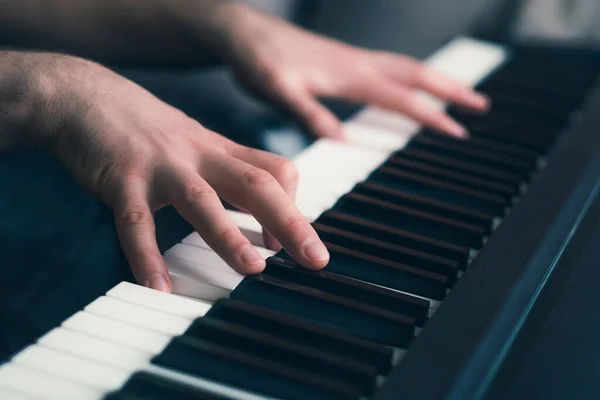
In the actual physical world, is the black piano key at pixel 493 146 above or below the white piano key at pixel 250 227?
above

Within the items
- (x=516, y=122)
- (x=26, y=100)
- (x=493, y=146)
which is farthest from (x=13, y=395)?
(x=516, y=122)

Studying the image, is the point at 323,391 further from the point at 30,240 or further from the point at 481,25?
the point at 481,25

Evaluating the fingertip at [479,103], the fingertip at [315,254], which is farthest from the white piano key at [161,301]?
the fingertip at [479,103]

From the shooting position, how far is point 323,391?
1.85ft

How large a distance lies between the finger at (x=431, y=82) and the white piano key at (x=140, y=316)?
814 millimetres

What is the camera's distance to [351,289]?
0.71 m

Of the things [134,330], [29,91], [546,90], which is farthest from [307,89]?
[134,330]

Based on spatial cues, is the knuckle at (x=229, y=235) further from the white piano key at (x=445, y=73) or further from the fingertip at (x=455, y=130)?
the fingertip at (x=455, y=130)

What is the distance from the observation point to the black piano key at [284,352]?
58 cm

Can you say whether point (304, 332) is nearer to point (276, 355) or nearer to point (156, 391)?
point (276, 355)

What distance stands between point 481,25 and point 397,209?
1.06 m

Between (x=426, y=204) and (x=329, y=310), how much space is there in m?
0.30

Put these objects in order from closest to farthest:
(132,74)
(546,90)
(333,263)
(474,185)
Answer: (333,263), (474,185), (546,90), (132,74)

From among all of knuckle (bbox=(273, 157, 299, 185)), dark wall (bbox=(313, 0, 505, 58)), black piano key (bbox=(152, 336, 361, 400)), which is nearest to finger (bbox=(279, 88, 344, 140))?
knuckle (bbox=(273, 157, 299, 185))
